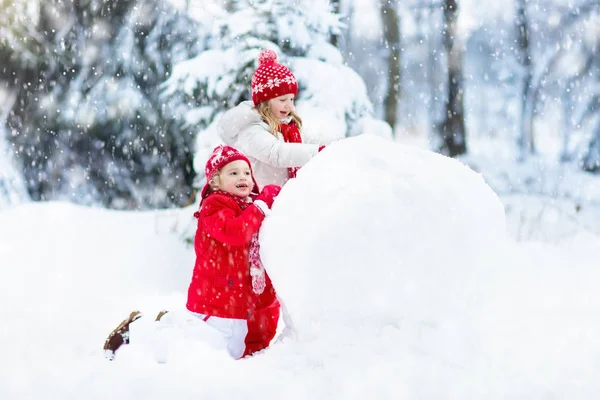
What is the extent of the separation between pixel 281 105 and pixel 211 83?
9.84 feet

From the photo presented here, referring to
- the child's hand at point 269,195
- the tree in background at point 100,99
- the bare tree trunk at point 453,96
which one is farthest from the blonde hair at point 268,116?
the bare tree trunk at point 453,96

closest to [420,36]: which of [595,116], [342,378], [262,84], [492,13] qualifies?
[492,13]

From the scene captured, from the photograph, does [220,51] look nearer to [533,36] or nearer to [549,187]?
[549,187]

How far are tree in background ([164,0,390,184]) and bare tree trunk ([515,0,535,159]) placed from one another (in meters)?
7.60

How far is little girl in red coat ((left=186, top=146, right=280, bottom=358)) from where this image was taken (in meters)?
2.83

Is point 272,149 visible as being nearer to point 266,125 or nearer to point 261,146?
point 261,146

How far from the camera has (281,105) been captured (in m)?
3.64


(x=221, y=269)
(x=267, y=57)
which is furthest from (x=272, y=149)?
(x=221, y=269)

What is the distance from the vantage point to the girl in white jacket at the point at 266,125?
344cm

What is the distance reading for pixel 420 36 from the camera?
53.6 ft

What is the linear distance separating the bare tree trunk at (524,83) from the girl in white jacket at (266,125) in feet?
33.9

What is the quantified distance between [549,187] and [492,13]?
4.91 metres

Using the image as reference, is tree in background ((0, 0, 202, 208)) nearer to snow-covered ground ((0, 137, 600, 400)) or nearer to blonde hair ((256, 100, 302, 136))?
blonde hair ((256, 100, 302, 136))

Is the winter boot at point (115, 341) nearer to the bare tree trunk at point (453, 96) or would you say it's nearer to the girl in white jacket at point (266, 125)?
the girl in white jacket at point (266, 125)
